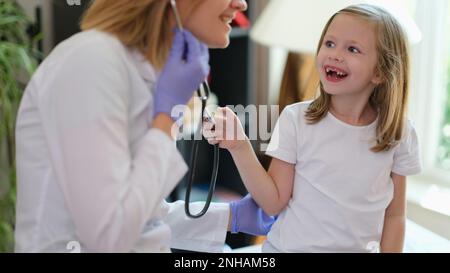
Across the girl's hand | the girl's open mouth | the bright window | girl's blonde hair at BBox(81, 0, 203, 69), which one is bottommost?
the bright window

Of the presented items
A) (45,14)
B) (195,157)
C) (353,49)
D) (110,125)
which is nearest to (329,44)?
(353,49)

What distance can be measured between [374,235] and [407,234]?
142 millimetres

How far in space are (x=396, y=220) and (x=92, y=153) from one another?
0.57 meters


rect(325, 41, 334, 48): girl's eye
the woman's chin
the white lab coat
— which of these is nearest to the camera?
the white lab coat

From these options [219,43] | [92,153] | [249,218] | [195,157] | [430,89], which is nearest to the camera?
[92,153]

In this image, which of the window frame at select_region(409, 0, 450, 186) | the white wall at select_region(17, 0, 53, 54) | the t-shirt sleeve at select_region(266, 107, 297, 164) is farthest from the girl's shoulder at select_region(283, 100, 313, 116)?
the white wall at select_region(17, 0, 53, 54)

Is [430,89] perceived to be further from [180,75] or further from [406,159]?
[180,75]

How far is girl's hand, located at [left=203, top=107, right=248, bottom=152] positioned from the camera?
87cm

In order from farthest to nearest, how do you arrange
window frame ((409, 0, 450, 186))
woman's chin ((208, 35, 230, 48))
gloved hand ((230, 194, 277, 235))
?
window frame ((409, 0, 450, 186)), gloved hand ((230, 194, 277, 235)), woman's chin ((208, 35, 230, 48))

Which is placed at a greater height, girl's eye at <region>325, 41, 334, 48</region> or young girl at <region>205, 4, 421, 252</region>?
girl's eye at <region>325, 41, 334, 48</region>

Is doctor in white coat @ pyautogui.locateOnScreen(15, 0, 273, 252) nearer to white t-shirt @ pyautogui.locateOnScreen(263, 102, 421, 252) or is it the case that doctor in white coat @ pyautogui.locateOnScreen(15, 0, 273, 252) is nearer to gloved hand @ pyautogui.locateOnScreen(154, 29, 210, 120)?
gloved hand @ pyautogui.locateOnScreen(154, 29, 210, 120)

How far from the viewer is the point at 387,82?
891 mm
